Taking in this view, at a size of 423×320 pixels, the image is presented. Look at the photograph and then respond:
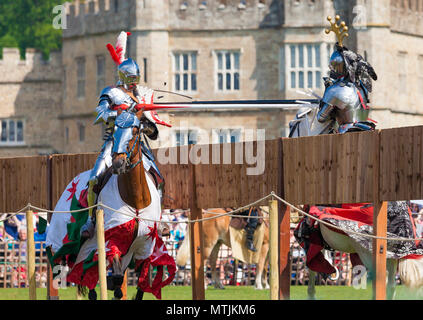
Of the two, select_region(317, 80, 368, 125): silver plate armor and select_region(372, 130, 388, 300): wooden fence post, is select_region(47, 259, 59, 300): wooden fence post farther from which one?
select_region(372, 130, 388, 300): wooden fence post

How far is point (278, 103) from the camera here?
60.7ft

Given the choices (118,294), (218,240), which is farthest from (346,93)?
(218,240)

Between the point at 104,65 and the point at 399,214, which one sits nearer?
the point at 399,214

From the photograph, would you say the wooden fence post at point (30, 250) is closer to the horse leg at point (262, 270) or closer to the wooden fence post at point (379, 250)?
the wooden fence post at point (379, 250)

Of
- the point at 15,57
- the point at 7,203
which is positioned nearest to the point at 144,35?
the point at 15,57

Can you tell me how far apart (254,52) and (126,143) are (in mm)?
40097

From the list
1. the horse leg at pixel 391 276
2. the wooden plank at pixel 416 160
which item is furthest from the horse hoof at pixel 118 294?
the wooden plank at pixel 416 160

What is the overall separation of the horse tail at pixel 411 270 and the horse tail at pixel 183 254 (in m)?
8.79

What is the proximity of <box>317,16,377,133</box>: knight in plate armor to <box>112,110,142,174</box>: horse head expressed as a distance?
2863mm

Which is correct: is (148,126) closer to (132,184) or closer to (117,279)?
(132,184)

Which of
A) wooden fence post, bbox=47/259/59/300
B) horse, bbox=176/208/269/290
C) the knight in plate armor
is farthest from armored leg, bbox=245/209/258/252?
the knight in plate armor

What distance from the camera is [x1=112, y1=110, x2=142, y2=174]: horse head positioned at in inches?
653

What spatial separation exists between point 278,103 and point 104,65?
40.9m
